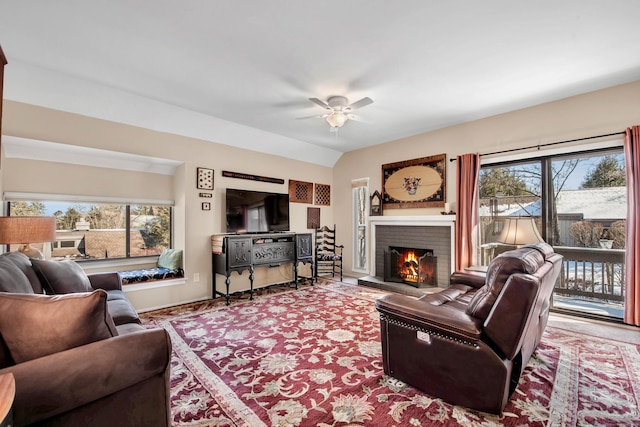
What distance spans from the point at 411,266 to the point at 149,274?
414 centimetres

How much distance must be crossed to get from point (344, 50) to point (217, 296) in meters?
3.85

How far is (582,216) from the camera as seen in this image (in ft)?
11.3

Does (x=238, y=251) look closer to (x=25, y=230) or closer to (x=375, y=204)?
(x=25, y=230)

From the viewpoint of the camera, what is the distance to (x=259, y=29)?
87.0 inches

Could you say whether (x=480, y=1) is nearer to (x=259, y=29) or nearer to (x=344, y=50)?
(x=344, y=50)

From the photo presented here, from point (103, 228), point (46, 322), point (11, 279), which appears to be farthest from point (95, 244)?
point (46, 322)

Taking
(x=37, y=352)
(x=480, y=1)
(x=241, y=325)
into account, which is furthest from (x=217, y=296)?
(x=480, y=1)

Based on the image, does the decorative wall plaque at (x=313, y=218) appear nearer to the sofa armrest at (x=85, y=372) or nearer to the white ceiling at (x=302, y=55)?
the white ceiling at (x=302, y=55)

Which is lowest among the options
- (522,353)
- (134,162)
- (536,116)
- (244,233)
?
(522,353)

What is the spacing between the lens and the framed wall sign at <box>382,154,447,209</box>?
4.57 meters

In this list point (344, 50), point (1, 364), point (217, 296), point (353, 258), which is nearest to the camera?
point (1, 364)

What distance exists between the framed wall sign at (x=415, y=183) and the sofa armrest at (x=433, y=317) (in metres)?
3.06

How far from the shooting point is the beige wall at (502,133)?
3.15 m

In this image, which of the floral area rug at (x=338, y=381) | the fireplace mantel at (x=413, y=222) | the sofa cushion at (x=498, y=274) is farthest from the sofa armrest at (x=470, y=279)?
the sofa cushion at (x=498, y=274)
